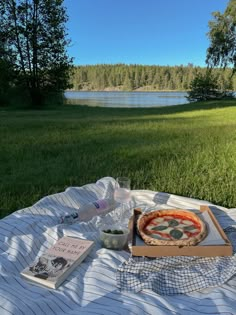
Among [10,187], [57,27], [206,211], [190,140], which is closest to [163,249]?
[206,211]

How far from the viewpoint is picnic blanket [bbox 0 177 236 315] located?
4.87 feet

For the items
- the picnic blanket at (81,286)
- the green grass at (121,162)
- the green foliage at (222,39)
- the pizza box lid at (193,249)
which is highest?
the green foliage at (222,39)

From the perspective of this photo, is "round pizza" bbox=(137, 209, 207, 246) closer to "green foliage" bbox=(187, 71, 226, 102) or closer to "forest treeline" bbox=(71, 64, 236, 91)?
"green foliage" bbox=(187, 71, 226, 102)

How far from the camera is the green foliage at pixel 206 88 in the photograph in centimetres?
2753

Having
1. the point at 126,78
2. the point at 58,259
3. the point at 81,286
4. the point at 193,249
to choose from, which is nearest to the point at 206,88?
the point at 193,249

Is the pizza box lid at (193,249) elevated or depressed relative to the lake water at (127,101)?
elevated

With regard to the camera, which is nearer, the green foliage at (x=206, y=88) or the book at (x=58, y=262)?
the book at (x=58, y=262)

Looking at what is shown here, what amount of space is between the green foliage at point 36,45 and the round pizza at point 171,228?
2056cm

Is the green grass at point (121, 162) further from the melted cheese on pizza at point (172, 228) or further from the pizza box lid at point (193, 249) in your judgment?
the pizza box lid at point (193, 249)

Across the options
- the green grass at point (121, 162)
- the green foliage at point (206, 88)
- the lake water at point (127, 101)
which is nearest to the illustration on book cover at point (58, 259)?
the green grass at point (121, 162)

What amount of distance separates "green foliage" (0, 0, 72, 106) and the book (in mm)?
20710

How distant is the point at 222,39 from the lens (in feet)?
78.8

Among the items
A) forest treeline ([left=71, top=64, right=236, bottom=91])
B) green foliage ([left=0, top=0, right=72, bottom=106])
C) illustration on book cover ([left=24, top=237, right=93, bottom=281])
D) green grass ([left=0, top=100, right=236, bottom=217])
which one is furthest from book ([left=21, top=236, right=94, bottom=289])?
forest treeline ([left=71, top=64, right=236, bottom=91])

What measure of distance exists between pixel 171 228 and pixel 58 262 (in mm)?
716
